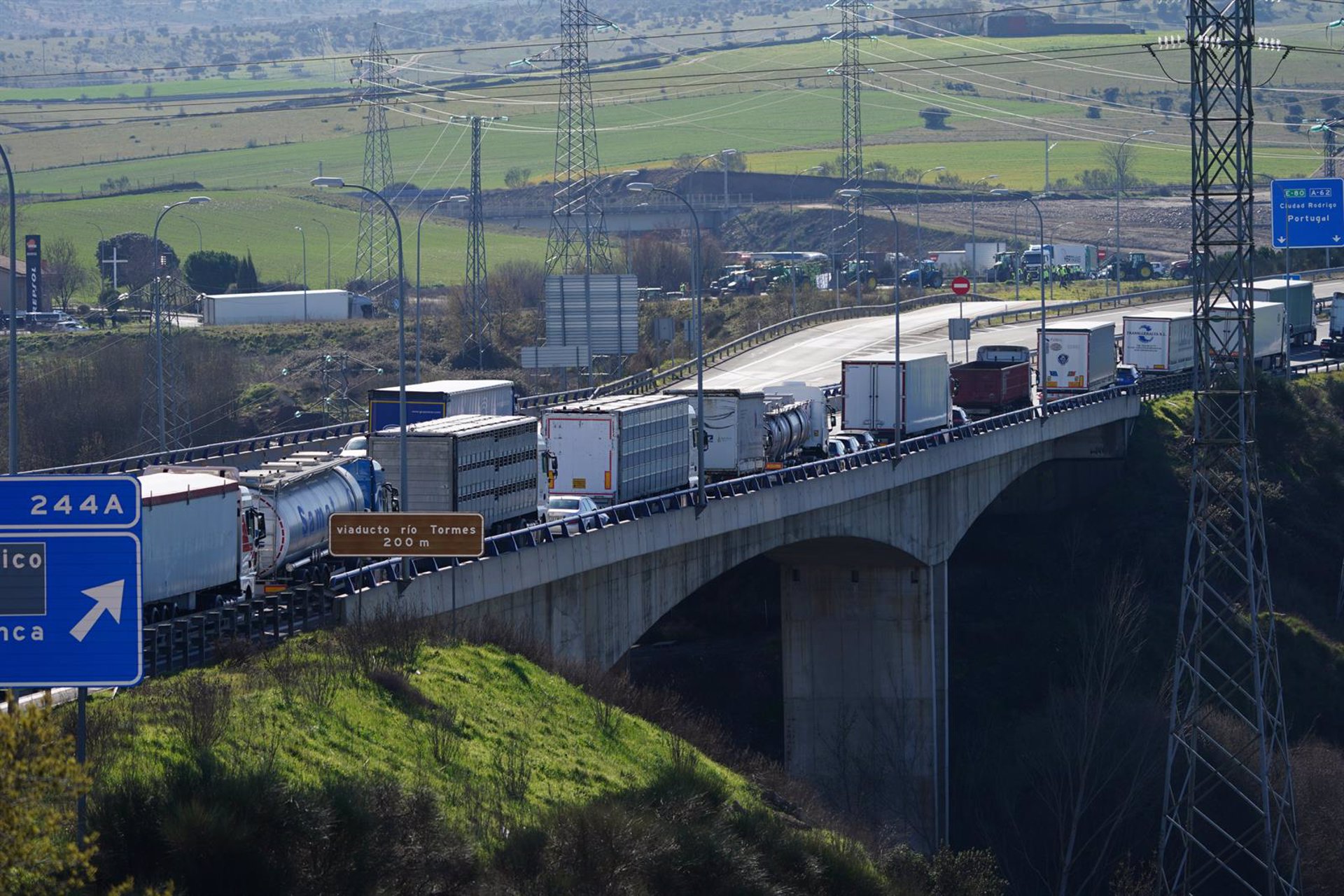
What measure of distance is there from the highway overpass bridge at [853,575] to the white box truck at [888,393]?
1.36 metres

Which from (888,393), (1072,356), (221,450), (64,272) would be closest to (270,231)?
(64,272)

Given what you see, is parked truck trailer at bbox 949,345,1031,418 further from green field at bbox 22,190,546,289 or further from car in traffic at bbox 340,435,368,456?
green field at bbox 22,190,546,289

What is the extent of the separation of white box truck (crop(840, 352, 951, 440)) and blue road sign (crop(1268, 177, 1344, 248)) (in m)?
24.8

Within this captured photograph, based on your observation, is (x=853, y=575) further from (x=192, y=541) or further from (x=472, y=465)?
(x=192, y=541)

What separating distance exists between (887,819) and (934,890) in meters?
26.6

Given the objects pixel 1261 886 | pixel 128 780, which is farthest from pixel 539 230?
pixel 128 780

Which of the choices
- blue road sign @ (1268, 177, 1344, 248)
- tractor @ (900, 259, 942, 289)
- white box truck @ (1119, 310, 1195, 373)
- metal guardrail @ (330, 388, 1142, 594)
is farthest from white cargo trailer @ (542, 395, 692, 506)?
tractor @ (900, 259, 942, 289)

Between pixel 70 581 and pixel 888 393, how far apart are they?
4886 cm

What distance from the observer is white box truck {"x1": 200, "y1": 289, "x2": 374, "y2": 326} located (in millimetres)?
127188

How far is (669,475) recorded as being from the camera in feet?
168

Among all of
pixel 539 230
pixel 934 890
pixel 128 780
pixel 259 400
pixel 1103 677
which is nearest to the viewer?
pixel 128 780

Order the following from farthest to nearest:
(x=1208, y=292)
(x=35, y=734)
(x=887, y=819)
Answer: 1. (x=887, y=819)
2. (x=1208, y=292)
3. (x=35, y=734)

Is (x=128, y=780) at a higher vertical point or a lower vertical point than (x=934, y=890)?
higher

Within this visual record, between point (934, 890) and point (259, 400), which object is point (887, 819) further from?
point (259, 400)
